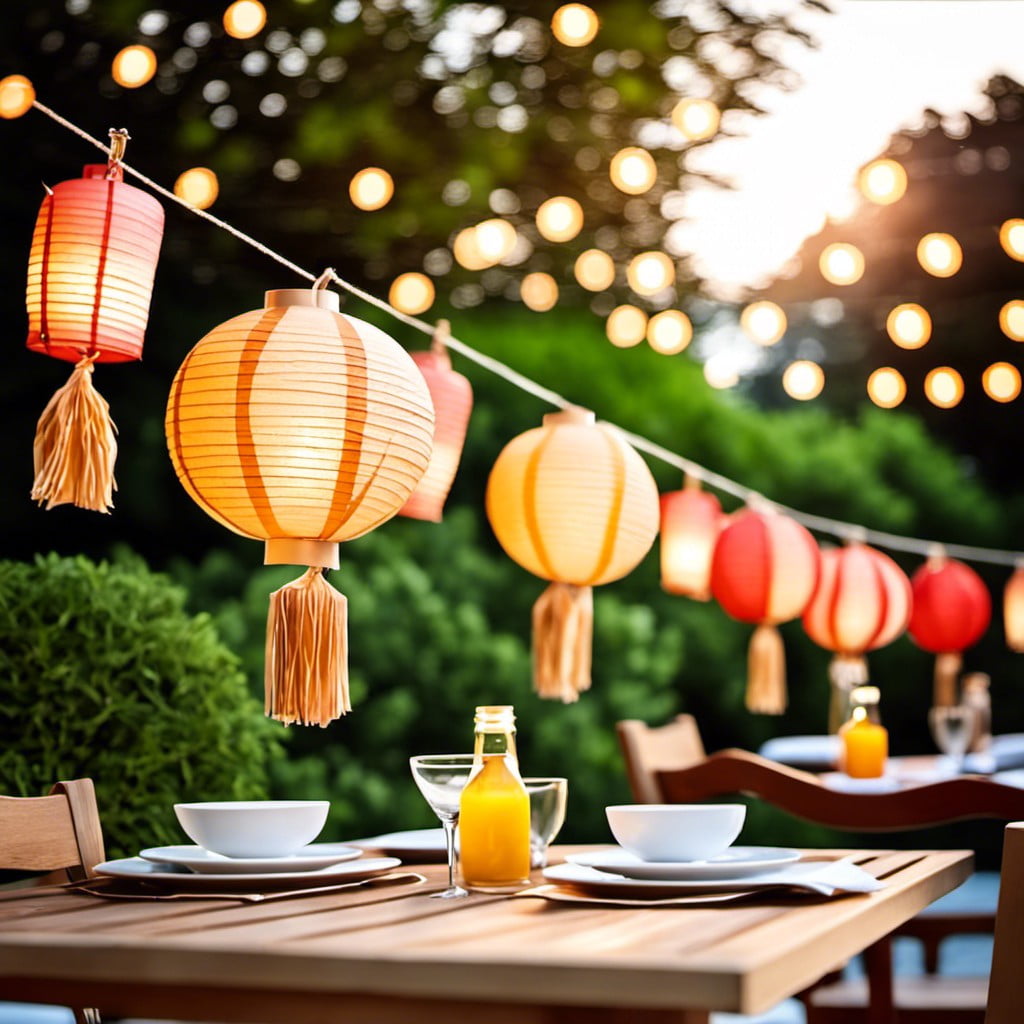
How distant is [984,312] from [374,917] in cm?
583

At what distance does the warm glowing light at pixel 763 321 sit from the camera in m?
4.68

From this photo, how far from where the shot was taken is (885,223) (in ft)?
18.6

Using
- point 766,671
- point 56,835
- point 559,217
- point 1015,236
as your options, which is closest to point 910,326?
point 1015,236

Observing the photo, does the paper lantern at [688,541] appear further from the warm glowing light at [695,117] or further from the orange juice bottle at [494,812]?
the orange juice bottle at [494,812]

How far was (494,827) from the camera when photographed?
4.81ft

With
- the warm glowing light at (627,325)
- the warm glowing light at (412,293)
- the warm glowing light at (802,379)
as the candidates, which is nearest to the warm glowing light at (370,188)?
the warm glowing light at (412,293)

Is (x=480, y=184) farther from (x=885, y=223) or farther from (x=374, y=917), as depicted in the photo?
(x=374, y=917)

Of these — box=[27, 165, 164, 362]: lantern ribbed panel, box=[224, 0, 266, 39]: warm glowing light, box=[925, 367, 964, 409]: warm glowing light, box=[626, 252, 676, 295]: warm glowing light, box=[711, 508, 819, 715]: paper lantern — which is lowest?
box=[711, 508, 819, 715]: paper lantern

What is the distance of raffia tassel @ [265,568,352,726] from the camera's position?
1.52 metres

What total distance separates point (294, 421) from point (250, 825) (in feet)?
1.37

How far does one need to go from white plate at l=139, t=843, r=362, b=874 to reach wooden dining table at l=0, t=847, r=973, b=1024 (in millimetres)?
113

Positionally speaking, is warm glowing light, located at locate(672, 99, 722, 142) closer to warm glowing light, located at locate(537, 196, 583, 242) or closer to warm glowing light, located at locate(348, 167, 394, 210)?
warm glowing light, located at locate(537, 196, 583, 242)

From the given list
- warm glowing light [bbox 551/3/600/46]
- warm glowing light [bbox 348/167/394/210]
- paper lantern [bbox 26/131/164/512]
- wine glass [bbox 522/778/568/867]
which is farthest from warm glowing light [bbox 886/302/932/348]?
wine glass [bbox 522/778/568/867]

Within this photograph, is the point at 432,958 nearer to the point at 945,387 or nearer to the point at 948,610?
the point at 948,610
